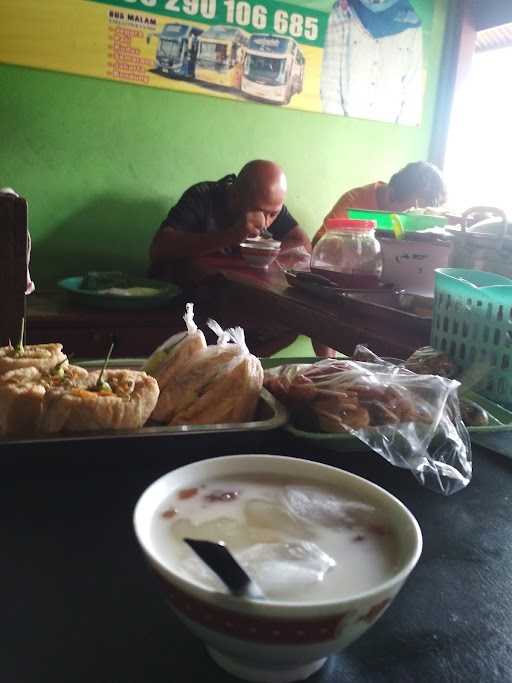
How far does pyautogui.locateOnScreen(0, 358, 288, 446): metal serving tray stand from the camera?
0.70 meters

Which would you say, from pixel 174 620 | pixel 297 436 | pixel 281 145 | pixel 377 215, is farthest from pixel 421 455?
pixel 281 145

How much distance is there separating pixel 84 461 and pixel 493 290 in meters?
0.72

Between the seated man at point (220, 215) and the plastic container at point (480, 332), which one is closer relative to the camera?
the plastic container at point (480, 332)

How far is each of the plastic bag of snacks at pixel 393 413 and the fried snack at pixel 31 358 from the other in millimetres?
328

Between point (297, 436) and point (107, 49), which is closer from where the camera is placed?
point (297, 436)

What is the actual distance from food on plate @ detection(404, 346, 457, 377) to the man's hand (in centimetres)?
177

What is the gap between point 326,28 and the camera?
341cm

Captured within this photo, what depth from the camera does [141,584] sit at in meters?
0.55

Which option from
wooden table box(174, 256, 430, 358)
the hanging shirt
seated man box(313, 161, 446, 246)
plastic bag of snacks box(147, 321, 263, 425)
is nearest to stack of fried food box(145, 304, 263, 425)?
plastic bag of snacks box(147, 321, 263, 425)

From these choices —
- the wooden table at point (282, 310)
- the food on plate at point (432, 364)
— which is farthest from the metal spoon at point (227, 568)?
the wooden table at point (282, 310)

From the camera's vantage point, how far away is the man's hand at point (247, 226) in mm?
2719

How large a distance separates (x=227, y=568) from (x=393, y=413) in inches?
17.8

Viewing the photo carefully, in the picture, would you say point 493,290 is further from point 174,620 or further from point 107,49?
point 107,49

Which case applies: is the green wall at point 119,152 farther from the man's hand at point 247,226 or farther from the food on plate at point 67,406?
the food on plate at point 67,406
